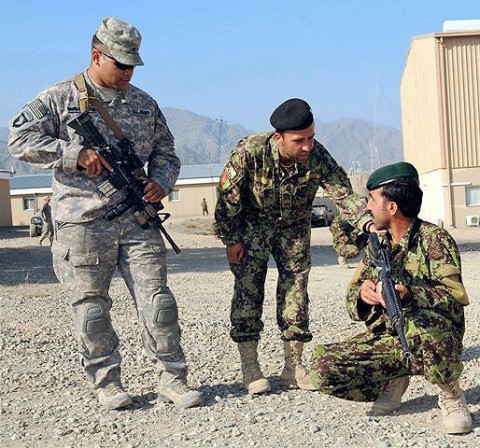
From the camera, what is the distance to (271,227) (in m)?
5.71

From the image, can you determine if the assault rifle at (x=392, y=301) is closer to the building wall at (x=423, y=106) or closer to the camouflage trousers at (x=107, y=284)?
the camouflage trousers at (x=107, y=284)

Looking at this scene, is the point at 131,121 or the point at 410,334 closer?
the point at 410,334

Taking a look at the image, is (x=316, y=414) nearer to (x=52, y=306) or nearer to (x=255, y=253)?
(x=255, y=253)

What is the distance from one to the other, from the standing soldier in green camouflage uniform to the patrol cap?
1.52m

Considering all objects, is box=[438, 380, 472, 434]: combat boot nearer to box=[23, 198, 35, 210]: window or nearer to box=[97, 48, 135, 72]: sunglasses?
box=[97, 48, 135, 72]: sunglasses

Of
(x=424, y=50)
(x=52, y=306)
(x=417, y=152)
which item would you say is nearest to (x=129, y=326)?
(x=52, y=306)

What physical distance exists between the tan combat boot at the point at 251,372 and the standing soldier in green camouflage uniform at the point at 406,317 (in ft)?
2.68

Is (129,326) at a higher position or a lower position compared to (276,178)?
lower

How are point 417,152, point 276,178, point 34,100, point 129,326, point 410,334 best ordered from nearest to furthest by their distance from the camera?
point 410,334 → point 34,100 → point 276,178 → point 129,326 → point 417,152

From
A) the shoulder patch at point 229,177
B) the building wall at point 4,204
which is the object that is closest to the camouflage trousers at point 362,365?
the shoulder patch at point 229,177

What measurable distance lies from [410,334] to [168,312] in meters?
1.46

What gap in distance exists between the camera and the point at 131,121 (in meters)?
5.34

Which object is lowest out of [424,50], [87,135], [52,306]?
[52,306]

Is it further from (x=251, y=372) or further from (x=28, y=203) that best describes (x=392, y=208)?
(x=28, y=203)
